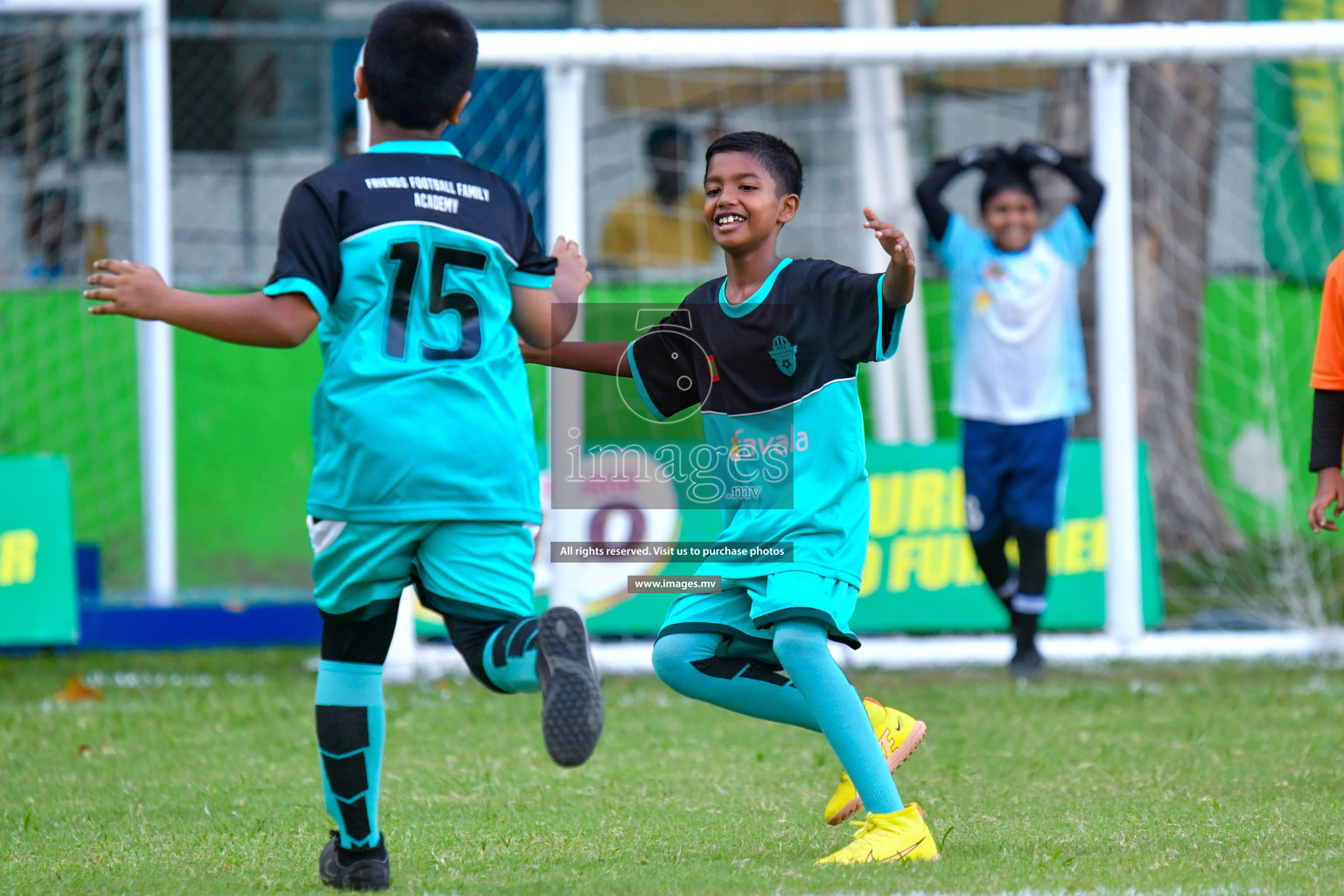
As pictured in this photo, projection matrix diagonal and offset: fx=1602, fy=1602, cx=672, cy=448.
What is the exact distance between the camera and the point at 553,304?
3.13m

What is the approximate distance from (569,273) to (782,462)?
0.62m

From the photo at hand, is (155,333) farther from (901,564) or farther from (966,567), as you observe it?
(966,567)

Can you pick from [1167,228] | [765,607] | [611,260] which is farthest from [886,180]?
[765,607]

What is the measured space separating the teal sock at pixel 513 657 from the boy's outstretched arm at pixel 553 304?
1.90 feet

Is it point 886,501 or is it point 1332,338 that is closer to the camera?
point 1332,338

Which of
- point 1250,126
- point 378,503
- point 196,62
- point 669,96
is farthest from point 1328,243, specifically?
point 378,503

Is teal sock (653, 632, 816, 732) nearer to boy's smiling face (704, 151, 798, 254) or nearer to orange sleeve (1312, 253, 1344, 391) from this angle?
boy's smiling face (704, 151, 798, 254)

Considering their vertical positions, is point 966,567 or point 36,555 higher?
point 36,555

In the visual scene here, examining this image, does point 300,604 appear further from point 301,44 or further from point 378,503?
point 301,44

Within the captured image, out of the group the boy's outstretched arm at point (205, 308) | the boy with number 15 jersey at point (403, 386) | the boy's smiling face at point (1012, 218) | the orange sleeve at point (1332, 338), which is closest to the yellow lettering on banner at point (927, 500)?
the boy's smiling face at point (1012, 218)

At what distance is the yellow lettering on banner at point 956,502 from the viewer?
6.97 meters

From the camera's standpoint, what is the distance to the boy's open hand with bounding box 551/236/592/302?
3207 millimetres

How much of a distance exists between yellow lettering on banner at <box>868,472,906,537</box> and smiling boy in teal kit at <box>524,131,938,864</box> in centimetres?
333

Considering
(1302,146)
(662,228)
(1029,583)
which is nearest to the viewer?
(1029,583)
